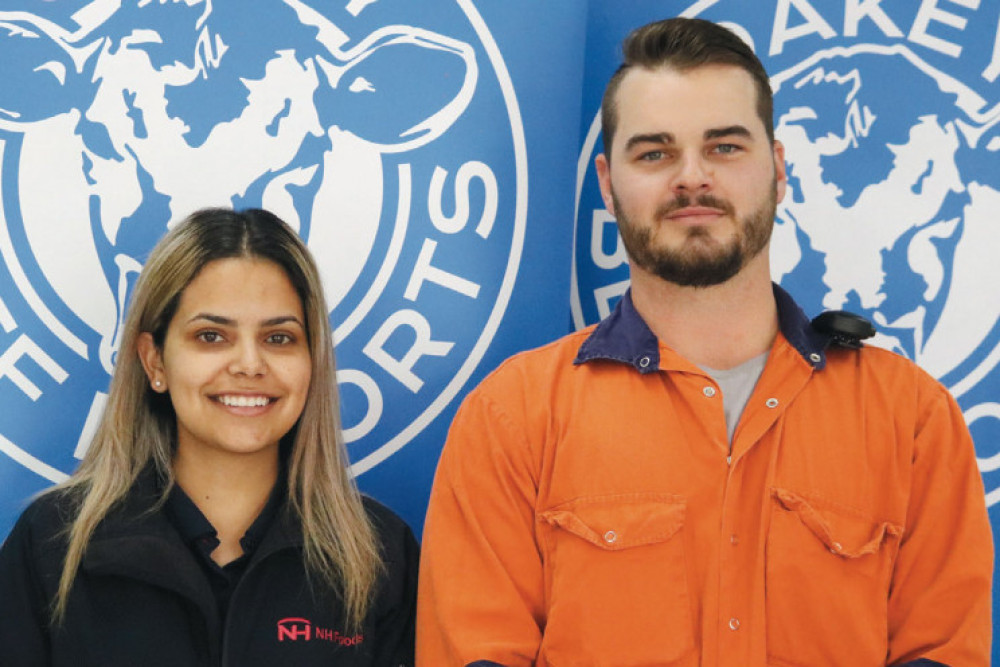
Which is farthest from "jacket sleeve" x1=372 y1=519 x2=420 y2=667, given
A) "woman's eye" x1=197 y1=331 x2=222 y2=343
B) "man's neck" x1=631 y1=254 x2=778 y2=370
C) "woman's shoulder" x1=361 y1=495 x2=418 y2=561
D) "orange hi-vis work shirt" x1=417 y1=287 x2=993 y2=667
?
"man's neck" x1=631 y1=254 x2=778 y2=370

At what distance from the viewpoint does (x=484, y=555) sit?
182cm

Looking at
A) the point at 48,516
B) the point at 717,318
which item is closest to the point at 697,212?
the point at 717,318

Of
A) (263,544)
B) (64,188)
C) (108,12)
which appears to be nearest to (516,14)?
(108,12)

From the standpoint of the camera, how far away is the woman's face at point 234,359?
1914mm

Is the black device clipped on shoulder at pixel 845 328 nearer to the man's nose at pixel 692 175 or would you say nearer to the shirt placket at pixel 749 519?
the shirt placket at pixel 749 519

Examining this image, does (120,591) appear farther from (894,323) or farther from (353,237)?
(894,323)

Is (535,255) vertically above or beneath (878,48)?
beneath

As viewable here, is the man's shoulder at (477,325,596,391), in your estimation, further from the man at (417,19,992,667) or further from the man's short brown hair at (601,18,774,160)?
the man's short brown hair at (601,18,774,160)

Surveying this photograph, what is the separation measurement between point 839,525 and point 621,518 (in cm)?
38

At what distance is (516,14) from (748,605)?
1447 mm

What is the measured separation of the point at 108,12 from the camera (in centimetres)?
224

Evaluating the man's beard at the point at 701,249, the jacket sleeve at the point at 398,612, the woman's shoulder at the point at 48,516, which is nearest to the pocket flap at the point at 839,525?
the man's beard at the point at 701,249

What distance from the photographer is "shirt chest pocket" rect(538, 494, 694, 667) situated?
68.9 inches

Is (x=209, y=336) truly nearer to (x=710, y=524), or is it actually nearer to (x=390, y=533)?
(x=390, y=533)
